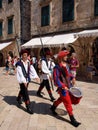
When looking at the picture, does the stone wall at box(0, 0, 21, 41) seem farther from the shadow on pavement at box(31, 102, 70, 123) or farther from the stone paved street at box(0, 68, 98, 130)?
the shadow on pavement at box(31, 102, 70, 123)

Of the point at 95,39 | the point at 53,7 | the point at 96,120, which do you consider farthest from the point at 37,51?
the point at 96,120

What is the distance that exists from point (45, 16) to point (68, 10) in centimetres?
290

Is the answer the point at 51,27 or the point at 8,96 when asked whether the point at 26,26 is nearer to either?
the point at 51,27

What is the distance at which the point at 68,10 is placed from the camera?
15.5m

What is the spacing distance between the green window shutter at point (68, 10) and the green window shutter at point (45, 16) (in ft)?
6.00

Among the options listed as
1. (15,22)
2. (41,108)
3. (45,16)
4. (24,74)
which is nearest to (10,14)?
(15,22)

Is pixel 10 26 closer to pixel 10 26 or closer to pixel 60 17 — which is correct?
pixel 10 26

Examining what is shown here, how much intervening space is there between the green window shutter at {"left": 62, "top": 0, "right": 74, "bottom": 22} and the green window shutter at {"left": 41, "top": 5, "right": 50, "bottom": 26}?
6.00 feet

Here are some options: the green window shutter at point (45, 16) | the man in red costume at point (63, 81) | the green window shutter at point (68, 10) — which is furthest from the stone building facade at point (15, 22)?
the man in red costume at point (63, 81)

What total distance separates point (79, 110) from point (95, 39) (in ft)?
29.9

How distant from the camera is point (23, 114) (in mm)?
5395

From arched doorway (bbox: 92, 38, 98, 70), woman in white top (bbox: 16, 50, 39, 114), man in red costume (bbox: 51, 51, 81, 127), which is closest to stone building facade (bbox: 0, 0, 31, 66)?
arched doorway (bbox: 92, 38, 98, 70)

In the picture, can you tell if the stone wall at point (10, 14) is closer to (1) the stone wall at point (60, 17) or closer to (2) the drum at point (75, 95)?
(1) the stone wall at point (60, 17)

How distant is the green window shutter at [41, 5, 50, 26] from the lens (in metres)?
17.4
